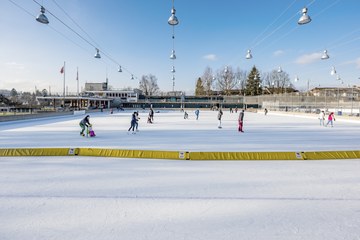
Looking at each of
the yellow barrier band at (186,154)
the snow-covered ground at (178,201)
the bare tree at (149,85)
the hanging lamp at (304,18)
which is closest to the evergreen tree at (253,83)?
the bare tree at (149,85)

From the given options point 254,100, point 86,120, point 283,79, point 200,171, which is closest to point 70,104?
point 254,100

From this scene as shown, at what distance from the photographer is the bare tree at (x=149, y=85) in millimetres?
88188

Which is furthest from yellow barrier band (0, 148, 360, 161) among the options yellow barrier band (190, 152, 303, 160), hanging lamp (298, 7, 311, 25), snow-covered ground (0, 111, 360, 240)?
hanging lamp (298, 7, 311, 25)

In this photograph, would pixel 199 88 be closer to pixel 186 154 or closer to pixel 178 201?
pixel 186 154

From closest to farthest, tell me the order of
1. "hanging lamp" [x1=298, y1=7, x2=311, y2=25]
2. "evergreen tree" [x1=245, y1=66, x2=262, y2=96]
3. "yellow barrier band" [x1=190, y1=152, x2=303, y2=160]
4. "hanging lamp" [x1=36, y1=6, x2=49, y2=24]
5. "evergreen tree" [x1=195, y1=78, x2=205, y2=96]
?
"yellow barrier band" [x1=190, y1=152, x2=303, y2=160] < "hanging lamp" [x1=36, y1=6, x2=49, y2=24] < "hanging lamp" [x1=298, y1=7, x2=311, y2=25] < "evergreen tree" [x1=245, y1=66, x2=262, y2=96] < "evergreen tree" [x1=195, y1=78, x2=205, y2=96]

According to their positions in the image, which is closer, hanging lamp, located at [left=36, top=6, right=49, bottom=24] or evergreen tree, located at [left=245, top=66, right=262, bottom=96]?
hanging lamp, located at [left=36, top=6, right=49, bottom=24]

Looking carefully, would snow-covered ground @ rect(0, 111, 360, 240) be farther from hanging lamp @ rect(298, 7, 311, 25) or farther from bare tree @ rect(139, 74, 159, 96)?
bare tree @ rect(139, 74, 159, 96)

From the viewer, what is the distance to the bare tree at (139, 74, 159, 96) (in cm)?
8819

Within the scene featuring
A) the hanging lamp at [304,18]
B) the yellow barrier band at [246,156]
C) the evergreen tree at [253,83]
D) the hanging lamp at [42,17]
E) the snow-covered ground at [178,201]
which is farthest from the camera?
the evergreen tree at [253,83]

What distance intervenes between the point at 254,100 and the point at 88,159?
45.3m

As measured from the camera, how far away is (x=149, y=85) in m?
88.9

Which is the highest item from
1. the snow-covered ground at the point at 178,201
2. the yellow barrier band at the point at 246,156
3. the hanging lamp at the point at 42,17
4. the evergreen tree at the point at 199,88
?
the evergreen tree at the point at 199,88

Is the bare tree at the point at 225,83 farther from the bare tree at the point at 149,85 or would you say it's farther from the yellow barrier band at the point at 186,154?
the yellow barrier band at the point at 186,154

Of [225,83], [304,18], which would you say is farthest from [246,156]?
[225,83]
